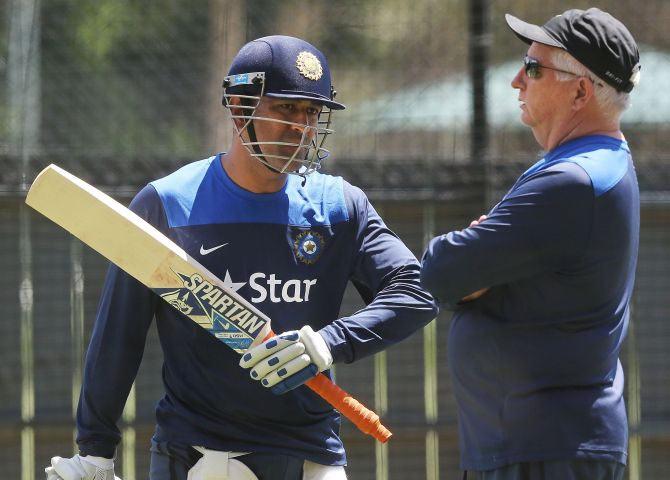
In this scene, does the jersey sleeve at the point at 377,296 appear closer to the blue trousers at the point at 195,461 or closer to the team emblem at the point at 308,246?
the team emblem at the point at 308,246

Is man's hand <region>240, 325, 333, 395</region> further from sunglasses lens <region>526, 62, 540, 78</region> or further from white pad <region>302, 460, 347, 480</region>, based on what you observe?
sunglasses lens <region>526, 62, 540, 78</region>

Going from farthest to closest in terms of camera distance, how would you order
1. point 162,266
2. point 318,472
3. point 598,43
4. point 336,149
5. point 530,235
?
point 336,149, point 318,472, point 162,266, point 598,43, point 530,235

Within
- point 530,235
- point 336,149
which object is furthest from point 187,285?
point 336,149

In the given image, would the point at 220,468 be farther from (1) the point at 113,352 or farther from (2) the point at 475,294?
(2) the point at 475,294

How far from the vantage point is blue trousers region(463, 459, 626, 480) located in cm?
256

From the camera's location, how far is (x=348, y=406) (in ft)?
9.35

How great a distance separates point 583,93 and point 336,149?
2.16m

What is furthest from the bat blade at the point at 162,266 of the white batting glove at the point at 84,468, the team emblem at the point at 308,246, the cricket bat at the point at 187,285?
the white batting glove at the point at 84,468

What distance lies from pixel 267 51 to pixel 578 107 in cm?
83

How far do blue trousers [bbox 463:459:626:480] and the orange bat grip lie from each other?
→ 0.36 m

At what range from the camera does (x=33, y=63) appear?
4.74 metres

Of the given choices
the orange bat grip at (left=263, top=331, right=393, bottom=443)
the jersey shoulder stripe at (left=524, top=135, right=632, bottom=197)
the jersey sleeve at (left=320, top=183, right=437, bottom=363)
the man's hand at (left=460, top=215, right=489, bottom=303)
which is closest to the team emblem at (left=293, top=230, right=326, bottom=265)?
the jersey sleeve at (left=320, top=183, right=437, bottom=363)

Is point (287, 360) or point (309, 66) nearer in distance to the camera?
point (287, 360)

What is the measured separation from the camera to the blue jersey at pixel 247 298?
292cm
